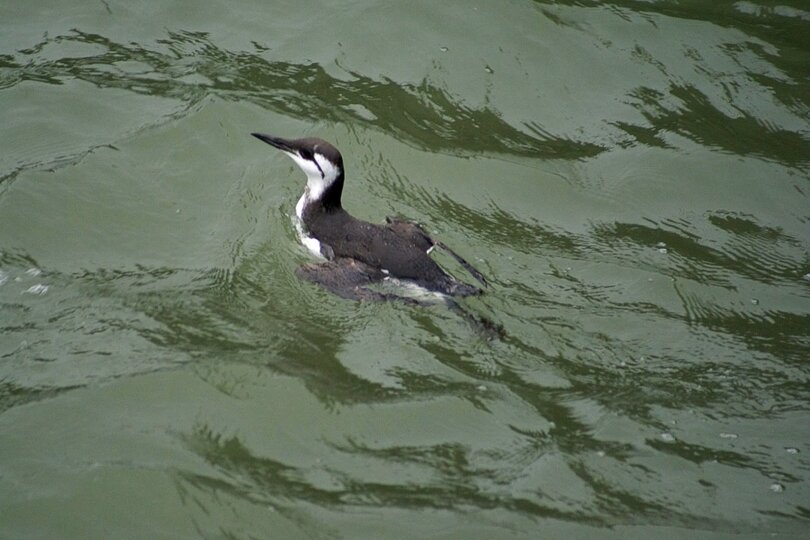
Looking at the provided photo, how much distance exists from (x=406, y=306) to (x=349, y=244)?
0.67 meters

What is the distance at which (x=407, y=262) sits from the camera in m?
6.37

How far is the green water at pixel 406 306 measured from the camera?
5023 millimetres

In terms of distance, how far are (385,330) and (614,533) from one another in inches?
82.4

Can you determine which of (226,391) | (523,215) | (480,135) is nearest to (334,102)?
(480,135)

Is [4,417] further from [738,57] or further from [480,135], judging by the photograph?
[738,57]

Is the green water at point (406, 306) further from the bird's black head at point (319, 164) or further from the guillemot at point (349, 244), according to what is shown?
the bird's black head at point (319, 164)

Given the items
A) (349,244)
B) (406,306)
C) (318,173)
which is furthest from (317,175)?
(406,306)

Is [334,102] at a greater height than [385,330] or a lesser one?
greater

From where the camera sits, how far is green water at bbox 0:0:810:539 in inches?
198

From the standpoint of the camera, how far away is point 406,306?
20.9 ft

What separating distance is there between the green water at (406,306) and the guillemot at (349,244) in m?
0.17

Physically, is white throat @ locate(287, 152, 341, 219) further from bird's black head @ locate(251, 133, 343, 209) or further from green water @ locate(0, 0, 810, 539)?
green water @ locate(0, 0, 810, 539)

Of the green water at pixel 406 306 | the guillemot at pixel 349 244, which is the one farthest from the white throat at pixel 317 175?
the green water at pixel 406 306

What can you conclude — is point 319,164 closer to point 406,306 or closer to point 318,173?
point 318,173
